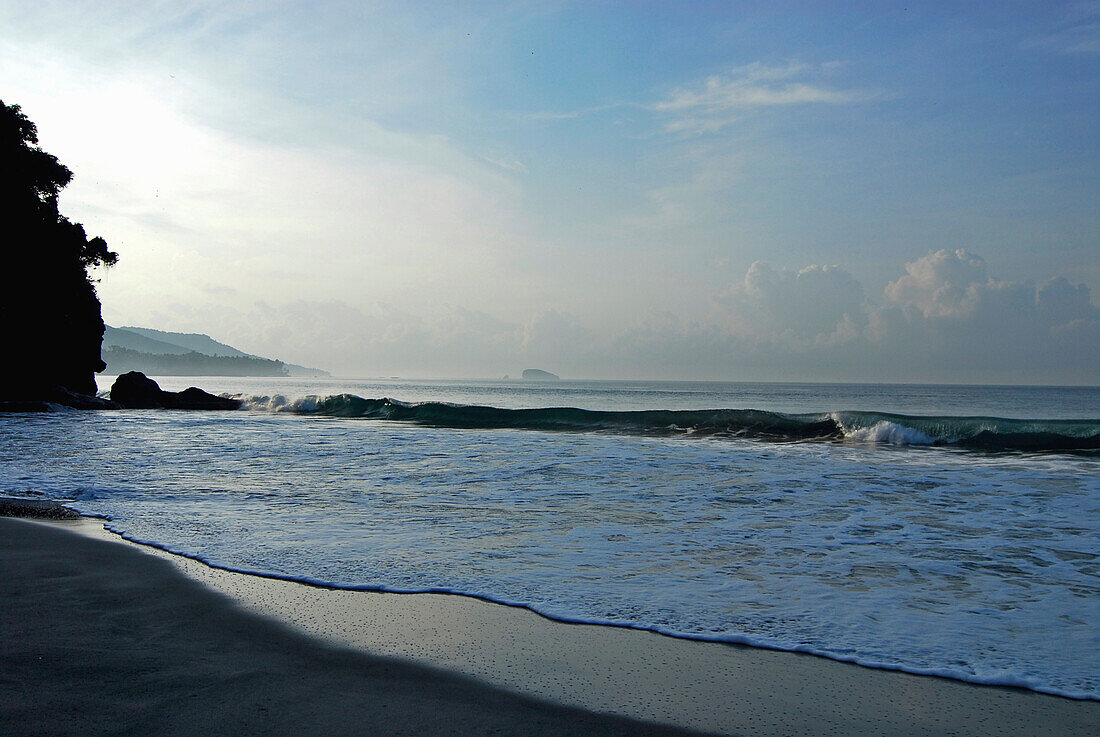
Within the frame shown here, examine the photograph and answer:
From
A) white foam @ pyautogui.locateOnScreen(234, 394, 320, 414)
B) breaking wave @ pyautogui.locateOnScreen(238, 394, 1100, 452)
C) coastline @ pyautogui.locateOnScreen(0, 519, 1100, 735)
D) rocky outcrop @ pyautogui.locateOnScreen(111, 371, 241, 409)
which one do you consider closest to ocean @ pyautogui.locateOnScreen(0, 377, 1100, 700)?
coastline @ pyautogui.locateOnScreen(0, 519, 1100, 735)

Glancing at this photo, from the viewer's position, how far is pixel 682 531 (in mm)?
6461

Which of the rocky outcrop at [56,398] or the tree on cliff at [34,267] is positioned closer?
the tree on cliff at [34,267]

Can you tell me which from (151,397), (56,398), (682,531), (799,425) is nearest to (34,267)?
(56,398)

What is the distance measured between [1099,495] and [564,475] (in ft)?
24.5

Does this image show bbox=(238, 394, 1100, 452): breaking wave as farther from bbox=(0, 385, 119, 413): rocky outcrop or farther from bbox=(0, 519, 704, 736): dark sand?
bbox=(0, 519, 704, 736): dark sand

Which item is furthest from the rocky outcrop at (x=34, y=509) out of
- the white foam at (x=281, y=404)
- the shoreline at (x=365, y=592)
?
the white foam at (x=281, y=404)

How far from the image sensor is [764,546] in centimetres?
589

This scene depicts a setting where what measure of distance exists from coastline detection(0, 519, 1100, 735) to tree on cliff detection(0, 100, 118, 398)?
3005 centimetres

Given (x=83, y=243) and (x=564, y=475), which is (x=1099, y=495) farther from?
(x=83, y=243)

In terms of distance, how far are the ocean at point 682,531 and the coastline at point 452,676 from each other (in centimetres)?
28

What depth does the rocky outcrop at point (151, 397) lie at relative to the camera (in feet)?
103

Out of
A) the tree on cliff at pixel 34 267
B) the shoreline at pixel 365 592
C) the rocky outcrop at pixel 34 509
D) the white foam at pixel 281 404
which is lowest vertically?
the rocky outcrop at pixel 34 509

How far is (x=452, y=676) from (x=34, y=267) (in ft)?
109

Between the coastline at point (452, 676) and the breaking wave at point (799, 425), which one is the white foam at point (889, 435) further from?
the coastline at point (452, 676)
